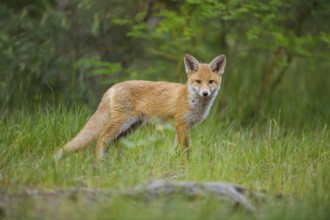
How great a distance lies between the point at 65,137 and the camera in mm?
6883

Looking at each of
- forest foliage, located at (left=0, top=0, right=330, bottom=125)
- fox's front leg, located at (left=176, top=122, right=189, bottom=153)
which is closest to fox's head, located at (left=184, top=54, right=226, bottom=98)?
fox's front leg, located at (left=176, top=122, right=189, bottom=153)

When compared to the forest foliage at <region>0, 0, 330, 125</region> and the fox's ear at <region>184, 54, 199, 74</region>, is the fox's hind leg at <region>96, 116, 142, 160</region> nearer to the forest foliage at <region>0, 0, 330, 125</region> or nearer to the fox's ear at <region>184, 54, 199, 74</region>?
the fox's ear at <region>184, 54, 199, 74</region>

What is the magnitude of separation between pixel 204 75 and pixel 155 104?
2.42 feet

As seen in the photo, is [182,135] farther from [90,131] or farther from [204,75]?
[90,131]

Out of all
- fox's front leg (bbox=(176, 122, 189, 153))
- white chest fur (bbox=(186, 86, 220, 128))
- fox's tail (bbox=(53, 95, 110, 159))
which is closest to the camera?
fox's tail (bbox=(53, 95, 110, 159))

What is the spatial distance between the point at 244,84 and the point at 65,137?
5.44m

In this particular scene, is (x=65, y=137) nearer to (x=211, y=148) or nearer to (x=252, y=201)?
(x=211, y=148)

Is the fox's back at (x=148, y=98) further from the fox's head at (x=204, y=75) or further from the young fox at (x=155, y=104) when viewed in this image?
the fox's head at (x=204, y=75)

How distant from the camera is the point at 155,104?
7.10 meters

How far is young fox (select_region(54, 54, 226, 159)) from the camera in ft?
22.6

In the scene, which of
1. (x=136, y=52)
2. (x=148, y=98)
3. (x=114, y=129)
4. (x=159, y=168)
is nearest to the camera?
(x=159, y=168)

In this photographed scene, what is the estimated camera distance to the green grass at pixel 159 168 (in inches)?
164

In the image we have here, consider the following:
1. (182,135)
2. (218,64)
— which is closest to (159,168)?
(182,135)

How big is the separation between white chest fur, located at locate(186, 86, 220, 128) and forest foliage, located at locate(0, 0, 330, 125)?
3092mm
